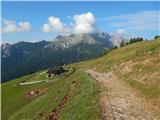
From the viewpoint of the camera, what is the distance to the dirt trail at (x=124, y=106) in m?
30.8

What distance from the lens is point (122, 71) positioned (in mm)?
59000

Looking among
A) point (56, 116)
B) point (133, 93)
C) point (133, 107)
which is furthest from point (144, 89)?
point (56, 116)

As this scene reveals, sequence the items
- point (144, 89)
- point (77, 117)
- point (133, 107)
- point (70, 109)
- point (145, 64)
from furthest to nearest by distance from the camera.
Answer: point (145, 64) < point (144, 89) < point (70, 109) < point (133, 107) < point (77, 117)

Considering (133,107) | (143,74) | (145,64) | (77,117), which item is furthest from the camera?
(145,64)

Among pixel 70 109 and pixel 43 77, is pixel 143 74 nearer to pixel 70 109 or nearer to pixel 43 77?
pixel 70 109

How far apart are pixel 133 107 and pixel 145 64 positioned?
1871cm

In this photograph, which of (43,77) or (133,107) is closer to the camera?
(133,107)

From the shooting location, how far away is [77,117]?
105 feet

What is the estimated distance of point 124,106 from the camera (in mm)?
35000

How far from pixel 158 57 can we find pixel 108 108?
21808 mm

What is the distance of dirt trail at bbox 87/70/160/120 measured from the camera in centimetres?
3078

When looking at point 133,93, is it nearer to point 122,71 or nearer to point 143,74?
point 143,74

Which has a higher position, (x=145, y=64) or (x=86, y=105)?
(x=145, y=64)

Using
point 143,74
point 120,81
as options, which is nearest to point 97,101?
point 143,74
